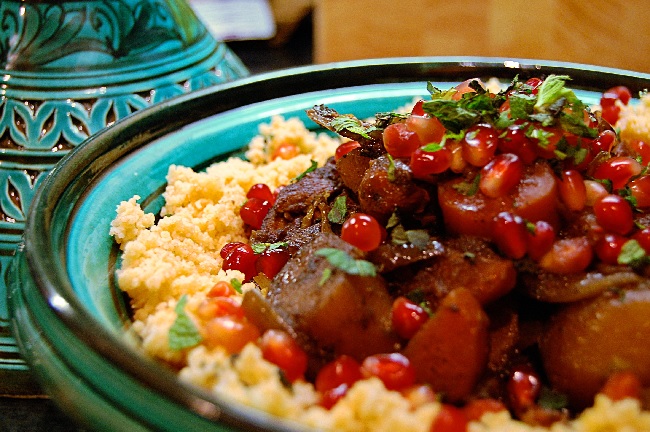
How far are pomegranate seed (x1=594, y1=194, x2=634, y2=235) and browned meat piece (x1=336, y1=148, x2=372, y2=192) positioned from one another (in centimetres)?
55

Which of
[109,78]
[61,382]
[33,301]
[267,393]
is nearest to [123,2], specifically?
[109,78]

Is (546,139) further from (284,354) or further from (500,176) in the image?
(284,354)

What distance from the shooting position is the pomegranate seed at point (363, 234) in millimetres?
1406

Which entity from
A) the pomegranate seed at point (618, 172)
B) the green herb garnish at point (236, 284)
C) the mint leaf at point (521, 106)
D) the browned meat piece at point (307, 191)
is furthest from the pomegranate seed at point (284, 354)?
the pomegranate seed at point (618, 172)

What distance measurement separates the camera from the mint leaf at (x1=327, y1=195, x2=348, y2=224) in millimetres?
1636

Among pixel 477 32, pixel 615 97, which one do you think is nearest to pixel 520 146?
pixel 615 97

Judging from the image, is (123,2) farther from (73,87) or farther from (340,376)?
(340,376)

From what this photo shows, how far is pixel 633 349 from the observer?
1.18 meters

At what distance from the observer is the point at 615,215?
1323mm

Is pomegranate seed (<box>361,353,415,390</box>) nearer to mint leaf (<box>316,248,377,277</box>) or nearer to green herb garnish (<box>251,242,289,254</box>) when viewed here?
mint leaf (<box>316,248,377,277</box>)

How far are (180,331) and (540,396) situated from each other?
676mm

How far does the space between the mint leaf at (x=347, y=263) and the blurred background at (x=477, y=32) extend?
3.17 meters

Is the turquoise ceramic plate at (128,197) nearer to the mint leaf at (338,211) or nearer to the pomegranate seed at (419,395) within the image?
the pomegranate seed at (419,395)

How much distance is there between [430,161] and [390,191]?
0.11 metres
